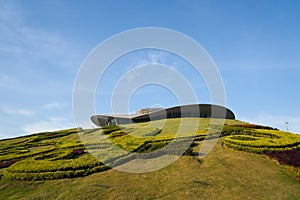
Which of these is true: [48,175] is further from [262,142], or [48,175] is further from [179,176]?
[262,142]

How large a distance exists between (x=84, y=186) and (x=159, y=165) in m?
4.47

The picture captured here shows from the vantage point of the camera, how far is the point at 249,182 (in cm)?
1438

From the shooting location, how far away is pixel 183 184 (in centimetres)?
1428

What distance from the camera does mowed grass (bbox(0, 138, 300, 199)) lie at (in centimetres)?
1329

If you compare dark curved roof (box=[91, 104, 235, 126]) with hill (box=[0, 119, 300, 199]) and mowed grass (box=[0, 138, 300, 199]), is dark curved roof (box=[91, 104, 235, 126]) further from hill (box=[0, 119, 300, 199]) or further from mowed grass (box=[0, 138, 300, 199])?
mowed grass (box=[0, 138, 300, 199])

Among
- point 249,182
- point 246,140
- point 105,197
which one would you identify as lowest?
point 105,197

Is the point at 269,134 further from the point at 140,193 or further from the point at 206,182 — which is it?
the point at 140,193

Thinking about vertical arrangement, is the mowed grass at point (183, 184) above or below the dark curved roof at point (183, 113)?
below

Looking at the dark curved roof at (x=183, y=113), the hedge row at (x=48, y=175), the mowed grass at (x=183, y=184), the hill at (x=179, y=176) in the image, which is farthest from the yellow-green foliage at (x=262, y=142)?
the dark curved roof at (x=183, y=113)

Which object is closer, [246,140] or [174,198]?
[174,198]

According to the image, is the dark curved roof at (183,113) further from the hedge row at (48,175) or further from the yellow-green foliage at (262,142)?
the hedge row at (48,175)

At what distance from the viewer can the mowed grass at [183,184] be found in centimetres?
1329

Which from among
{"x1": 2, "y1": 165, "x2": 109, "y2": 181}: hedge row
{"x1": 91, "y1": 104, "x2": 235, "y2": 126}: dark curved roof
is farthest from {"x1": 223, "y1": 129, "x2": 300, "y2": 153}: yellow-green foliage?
{"x1": 91, "y1": 104, "x2": 235, "y2": 126}: dark curved roof

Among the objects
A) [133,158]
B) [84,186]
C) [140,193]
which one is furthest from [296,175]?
[84,186]
